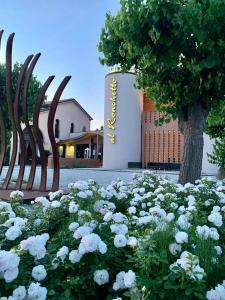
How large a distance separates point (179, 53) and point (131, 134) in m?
23.6

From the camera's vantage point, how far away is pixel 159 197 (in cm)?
434

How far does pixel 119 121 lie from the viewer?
29.4 m

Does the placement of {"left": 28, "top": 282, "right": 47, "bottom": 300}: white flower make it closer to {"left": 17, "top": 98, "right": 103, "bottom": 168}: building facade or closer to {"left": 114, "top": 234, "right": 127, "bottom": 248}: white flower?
{"left": 114, "top": 234, "right": 127, "bottom": 248}: white flower

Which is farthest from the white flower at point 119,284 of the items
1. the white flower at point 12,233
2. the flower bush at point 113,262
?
the white flower at point 12,233

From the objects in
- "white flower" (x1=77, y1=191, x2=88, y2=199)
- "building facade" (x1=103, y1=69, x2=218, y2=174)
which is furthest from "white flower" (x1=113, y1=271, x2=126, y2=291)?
"building facade" (x1=103, y1=69, x2=218, y2=174)

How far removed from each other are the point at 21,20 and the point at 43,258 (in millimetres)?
9026

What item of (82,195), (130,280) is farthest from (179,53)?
(130,280)

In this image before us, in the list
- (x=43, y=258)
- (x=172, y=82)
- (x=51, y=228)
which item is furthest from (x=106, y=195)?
(x=172, y=82)

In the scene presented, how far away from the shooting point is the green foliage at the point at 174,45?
226 inches

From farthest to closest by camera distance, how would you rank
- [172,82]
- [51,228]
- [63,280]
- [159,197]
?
[172,82] → [159,197] → [51,228] → [63,280]

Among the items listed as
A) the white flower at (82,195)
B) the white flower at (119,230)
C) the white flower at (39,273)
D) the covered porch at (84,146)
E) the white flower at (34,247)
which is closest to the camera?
the white flower at (39,273)

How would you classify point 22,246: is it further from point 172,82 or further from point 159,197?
point 172,82

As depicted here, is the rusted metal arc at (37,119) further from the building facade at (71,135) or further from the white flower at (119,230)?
the building facade at (71,135)

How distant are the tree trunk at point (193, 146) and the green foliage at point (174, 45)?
9.1 inches
